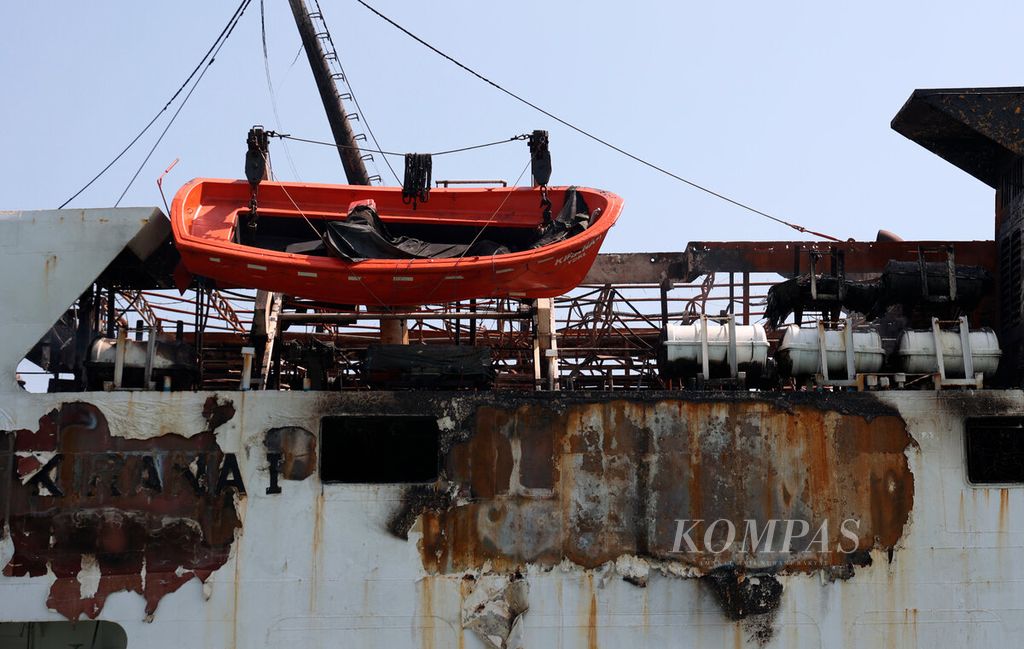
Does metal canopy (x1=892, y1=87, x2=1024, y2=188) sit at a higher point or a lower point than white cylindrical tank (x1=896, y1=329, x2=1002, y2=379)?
higher

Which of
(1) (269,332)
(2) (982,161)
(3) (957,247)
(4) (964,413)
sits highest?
(2) (982,161)

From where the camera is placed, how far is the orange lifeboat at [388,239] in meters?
14.1

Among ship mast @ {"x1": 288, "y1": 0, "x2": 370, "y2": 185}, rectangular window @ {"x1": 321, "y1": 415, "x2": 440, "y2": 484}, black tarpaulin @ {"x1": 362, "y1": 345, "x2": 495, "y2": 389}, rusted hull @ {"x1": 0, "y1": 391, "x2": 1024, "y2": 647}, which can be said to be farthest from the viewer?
ship mast @ {"x1": 288, "y1": 0, "x2": 370, "y2": 185}

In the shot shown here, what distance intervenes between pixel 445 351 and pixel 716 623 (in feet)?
15.0

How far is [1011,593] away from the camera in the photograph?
40.9 ft

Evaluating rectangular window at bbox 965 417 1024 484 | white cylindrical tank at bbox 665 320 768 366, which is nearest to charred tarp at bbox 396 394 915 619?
rectangular window at bbox 965 417 1024 484

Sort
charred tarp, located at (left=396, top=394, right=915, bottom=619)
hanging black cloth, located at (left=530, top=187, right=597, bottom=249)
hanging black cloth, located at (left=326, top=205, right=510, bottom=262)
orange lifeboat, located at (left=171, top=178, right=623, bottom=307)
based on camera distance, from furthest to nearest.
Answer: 1. hanging black cloth, located at (left=530, top=187, right=597, bottom=249)
2. hanging black cloth, located at (left=326, top=205, right=510, bottom=262)
3. orange lifeboat, located at (left=171, top=178, right=623, bottom=307)
4. charred tarp, located at (left=396, top=394, right=915, bottom=619)

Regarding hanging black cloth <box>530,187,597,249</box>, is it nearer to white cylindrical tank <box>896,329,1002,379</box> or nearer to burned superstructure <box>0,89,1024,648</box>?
burned superstructure <box>0,89,1024,648</box>

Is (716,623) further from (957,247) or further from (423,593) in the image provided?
(957,247)

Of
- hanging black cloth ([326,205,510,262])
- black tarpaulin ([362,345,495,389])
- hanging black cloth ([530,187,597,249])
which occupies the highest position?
hanging black cloth ([530,187,597,249])

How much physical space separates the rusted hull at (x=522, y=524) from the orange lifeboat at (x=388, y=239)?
6.95ft

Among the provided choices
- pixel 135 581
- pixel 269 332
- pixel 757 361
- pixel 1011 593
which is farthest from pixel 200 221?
pixel 1011 593

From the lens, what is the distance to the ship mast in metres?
23.0

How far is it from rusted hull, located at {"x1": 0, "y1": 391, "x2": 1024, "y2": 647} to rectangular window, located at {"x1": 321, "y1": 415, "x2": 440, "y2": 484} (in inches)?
11.6
